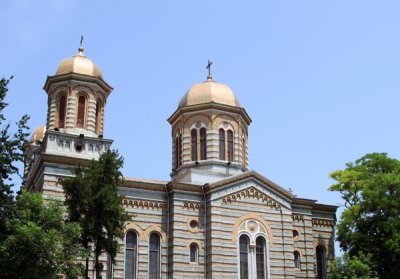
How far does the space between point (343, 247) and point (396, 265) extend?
3.34 metres

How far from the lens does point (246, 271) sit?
28.9 metres

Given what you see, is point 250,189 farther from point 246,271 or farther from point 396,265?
point 396,265

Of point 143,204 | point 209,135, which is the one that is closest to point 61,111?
point 143,204

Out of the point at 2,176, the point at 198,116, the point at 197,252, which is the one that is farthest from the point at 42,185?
the point at 198,116

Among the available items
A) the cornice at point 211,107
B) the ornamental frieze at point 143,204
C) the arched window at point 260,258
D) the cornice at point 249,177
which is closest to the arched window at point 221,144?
the cornice at point 211,107

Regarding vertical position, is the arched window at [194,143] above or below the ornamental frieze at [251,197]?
above

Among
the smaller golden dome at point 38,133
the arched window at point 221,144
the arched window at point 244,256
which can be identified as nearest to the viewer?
the arched window at point 244,256

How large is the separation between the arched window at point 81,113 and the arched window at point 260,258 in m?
11.1

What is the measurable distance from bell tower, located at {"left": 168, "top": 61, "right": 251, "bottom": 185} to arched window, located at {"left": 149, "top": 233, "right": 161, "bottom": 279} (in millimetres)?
4384

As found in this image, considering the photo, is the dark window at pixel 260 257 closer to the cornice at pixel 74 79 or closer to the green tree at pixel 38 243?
the green tree at pixel 38 243

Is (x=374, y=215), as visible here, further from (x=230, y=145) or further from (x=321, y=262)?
(x=230, y=145)

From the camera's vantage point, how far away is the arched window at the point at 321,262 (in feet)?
105

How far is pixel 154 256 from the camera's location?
28297 millimetres

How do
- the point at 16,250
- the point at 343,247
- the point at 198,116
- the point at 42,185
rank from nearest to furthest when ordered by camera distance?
the point at 16,250, the point at 42,185, the point at 343,247, the point at 198,116
